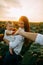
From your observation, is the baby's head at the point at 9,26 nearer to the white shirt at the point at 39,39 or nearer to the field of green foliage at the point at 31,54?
the field of green foliage at the point at 31,54

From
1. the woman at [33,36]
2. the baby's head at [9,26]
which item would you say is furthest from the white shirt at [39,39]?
the baby's head at [9,26]

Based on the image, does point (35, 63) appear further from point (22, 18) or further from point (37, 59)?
point (22, 18)

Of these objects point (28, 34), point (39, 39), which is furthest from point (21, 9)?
point (39, 39)

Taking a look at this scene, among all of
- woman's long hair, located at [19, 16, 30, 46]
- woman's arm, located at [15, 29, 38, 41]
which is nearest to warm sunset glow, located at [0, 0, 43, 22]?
woman's long hair, located at [19, 16, 30, 46]

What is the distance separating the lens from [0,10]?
6.88 feet

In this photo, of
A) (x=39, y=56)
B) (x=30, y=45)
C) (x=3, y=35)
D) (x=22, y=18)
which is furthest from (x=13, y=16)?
(x=39, y=56)

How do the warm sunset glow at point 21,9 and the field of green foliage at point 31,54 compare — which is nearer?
the field of green foliage at point 31,54

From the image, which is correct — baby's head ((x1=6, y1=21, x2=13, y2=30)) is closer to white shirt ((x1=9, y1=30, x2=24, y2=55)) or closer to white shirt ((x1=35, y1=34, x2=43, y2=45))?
white shirt ((x1=9, y1=30, x2=24, y2=55))

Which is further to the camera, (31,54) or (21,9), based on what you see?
(21,9)

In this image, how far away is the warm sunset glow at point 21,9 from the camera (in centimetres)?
205

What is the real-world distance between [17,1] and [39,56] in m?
0.66

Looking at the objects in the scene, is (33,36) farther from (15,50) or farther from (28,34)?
(15,50)

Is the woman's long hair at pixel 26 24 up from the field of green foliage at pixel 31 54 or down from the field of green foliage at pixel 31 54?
up

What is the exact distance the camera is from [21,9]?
6.79 ft
